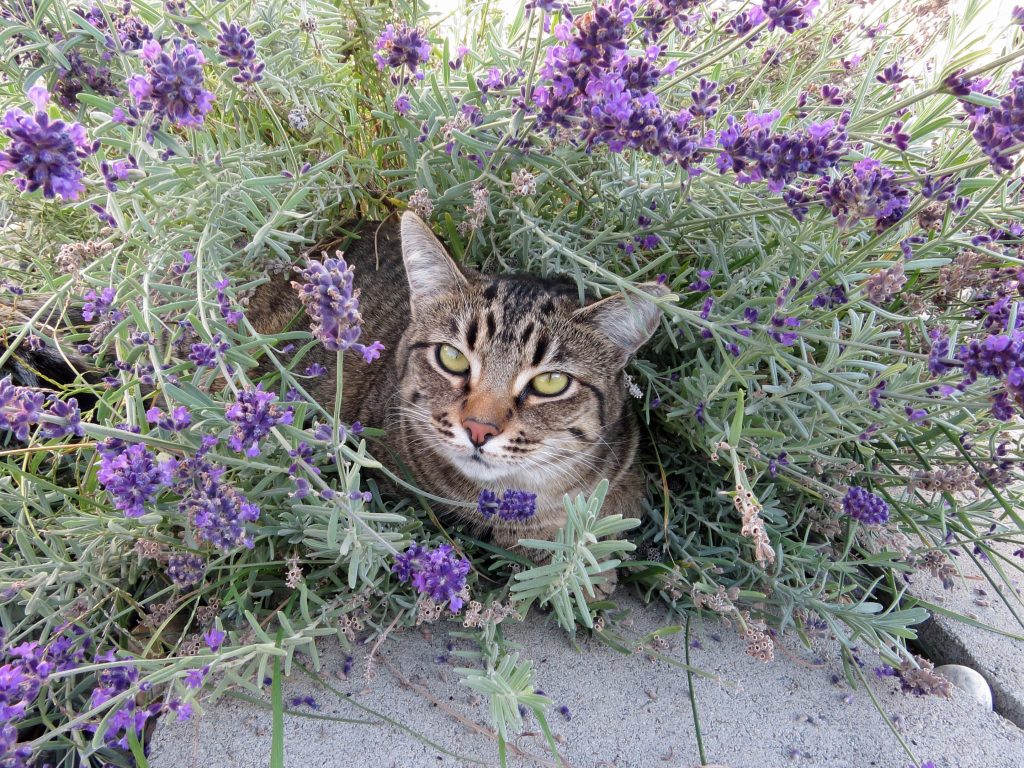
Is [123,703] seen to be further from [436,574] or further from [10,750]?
[436,574]

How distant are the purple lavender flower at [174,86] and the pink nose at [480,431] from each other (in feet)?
3.48

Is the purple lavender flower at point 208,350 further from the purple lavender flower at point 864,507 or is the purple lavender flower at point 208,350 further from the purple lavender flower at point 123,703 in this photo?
the purple lavender flower at point 864,507

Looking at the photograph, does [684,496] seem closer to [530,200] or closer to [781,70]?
[530,200]

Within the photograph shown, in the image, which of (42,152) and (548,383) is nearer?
(42,152)

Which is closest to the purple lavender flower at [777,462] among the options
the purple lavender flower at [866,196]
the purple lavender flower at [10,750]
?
the purple lavender flower at [866,196]

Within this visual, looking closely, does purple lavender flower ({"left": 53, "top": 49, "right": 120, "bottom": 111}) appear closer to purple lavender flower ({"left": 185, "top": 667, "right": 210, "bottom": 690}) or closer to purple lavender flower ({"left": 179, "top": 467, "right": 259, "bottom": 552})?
purple lavender flower ({"left": 179, "top": 467, "right": 259, "bottom": 552})

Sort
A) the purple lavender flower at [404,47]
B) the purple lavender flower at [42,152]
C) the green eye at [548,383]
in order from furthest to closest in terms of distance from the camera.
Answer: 1. the green eye at [548,383]
2. the purple lavender flower at [404,47]
3. the purple lavender flower at [42,152]

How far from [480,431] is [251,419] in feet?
2.72

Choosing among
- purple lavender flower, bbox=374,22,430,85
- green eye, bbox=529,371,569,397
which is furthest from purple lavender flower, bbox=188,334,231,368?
green eye, bbox=529,371,569,397

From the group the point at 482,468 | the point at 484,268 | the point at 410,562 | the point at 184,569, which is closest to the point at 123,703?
the point at 184,569

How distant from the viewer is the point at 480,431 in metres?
1.94

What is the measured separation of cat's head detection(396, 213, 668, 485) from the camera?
198 centimetres

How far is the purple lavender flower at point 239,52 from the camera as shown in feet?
4.66

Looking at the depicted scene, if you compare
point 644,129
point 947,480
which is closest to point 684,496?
point 947,480
